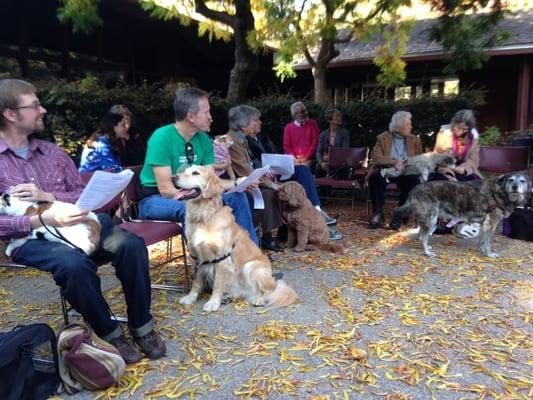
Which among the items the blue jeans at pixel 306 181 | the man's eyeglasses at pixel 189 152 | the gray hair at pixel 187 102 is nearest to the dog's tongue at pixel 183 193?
the man's eyeglasses at pixel 189 152

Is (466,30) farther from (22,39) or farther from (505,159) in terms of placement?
(22,39)

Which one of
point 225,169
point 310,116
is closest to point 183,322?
point 225,169

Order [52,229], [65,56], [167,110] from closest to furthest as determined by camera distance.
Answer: [52,229] → [167,110] → [65,56]

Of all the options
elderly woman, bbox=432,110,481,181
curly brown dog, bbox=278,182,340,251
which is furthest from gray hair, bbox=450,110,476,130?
curly brown dog, bbox=278,182,340,251

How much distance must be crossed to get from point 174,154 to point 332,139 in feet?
15.0

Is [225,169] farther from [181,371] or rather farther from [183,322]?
[181,371]

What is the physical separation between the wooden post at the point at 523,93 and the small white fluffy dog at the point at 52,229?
1242 centimetres

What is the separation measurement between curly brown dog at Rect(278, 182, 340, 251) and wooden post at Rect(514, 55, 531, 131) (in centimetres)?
943

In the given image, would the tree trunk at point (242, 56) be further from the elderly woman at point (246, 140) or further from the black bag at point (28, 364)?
the black bag at point (28, 364)

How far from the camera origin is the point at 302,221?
5.15 m

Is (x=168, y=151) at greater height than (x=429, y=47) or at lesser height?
lesser

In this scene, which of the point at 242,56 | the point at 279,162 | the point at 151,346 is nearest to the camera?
the point at 151,346

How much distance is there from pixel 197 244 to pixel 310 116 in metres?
6.11

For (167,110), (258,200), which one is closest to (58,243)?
(258,200)
